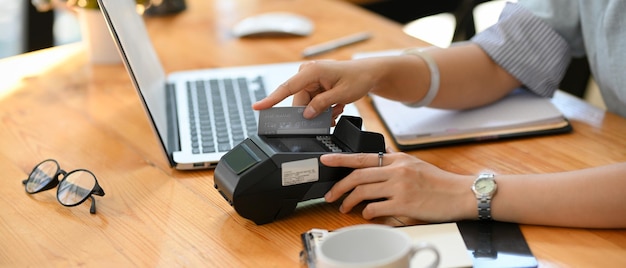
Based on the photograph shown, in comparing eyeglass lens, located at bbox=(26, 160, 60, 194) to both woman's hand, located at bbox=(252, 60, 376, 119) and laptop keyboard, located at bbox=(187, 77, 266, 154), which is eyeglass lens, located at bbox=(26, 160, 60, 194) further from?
woman's hand, located at bbox=(252, 60, 376, 119)

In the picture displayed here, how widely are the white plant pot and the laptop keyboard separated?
0.25 m

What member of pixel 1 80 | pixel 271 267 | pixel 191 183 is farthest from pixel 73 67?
pixel 271 267

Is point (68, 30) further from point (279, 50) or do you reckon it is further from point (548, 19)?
point (548, 19)

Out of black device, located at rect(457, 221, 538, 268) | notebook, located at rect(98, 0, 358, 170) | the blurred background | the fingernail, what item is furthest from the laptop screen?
the blurred background

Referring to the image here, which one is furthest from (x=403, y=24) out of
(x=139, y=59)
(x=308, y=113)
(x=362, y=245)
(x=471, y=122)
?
(x=362, y=245)

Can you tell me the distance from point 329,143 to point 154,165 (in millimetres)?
323

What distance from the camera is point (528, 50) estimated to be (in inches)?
53.9

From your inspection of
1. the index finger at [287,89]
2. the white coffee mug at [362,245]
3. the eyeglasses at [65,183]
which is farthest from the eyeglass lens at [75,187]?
the white coffee mug at [362,245]

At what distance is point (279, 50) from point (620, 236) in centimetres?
89

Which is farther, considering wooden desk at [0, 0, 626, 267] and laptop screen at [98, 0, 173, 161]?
laptop screen at [98, 0, 173, 161]

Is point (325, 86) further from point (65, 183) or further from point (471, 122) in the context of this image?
point (65, 183)

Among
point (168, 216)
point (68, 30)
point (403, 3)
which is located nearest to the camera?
point (168, 216)

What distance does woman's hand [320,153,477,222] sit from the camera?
1009mm

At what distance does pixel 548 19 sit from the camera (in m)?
1.37
